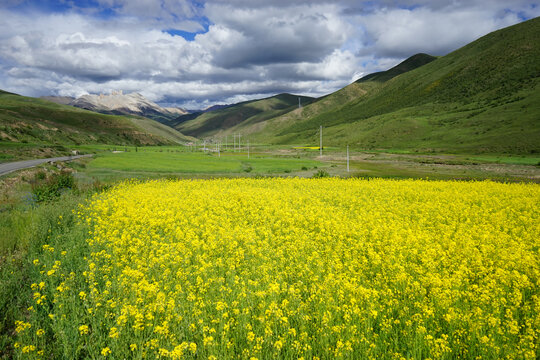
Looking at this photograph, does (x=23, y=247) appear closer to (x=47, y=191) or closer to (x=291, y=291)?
(x=47, y=191)

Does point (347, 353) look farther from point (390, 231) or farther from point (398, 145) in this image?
point (398, 145)

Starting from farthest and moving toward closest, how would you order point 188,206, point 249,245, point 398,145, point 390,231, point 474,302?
point 398,145, point 188,206, point 390,231, point 249,245, point 474,302

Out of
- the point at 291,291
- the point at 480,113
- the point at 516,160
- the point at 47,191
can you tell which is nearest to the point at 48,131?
the point at 47,191

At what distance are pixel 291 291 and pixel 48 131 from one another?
5745 inches

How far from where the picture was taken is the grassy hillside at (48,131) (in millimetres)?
61419

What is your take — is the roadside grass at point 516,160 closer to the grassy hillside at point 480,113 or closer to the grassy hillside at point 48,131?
the grassy hillside at point 480,113

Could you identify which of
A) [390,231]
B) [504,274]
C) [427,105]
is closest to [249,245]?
[390,231]

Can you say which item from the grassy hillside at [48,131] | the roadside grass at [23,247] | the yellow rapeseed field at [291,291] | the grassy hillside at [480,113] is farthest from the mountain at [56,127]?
the grassy hillside at [480,113]

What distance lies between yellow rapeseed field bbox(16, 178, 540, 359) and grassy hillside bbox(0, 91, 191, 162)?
5123 cm

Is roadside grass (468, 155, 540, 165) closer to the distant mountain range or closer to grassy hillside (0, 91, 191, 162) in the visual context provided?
the distant mountain range

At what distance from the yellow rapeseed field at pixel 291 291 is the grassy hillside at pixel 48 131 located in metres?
51.2

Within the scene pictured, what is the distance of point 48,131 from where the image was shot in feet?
384

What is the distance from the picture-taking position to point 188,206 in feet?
49.1

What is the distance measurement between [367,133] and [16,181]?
545 ft
